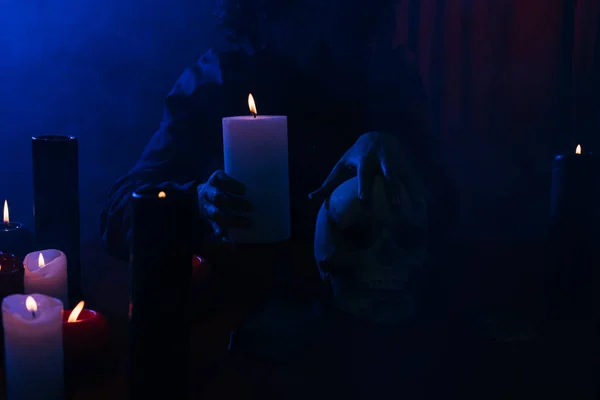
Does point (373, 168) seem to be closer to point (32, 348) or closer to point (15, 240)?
point (32, 348)

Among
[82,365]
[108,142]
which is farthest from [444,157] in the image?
[82,365]

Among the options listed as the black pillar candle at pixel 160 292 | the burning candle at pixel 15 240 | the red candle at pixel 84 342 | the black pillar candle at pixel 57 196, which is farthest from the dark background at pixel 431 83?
the black pillar candle at pixel 160 292

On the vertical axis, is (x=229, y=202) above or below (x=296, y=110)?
below

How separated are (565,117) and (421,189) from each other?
1733 mm

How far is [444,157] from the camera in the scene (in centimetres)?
238

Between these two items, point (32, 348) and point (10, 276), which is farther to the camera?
point (10, 276)

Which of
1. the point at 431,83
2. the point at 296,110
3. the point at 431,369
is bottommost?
the point at 431,369

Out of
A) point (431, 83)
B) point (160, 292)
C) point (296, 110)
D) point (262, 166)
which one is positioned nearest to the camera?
point (160, 292)

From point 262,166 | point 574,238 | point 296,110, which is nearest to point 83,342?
point 262,166

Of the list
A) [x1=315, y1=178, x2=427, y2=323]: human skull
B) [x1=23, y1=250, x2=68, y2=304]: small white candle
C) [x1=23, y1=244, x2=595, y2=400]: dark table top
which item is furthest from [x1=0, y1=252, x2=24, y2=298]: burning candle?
[x1=315, y1=178, x2=427, y2=323]: human skull

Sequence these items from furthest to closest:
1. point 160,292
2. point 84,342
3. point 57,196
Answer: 1. point 57,196
2. point 84,342
3. point 160,292

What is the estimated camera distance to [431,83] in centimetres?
236

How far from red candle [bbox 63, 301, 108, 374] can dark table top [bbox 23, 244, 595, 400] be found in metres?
0.02

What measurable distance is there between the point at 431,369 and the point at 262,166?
0.34 meters
